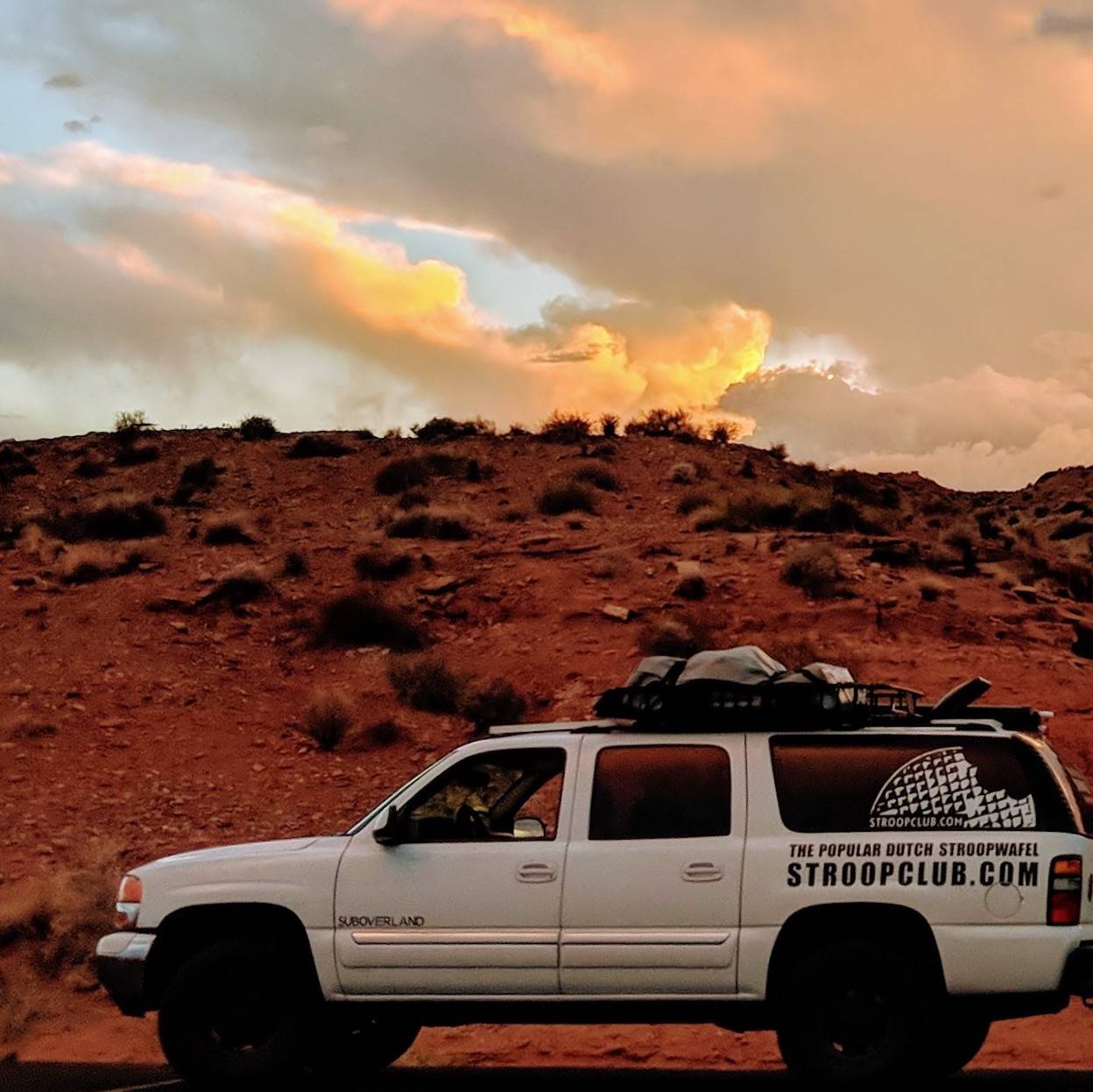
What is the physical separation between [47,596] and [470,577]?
7.61 metres

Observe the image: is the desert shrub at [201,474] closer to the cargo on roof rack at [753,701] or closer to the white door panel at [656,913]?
the cargo on roof rack at [753,701]

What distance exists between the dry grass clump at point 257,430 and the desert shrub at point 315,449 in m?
2.42

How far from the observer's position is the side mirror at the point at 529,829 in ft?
30.0

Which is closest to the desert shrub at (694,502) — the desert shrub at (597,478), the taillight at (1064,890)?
the desert shrub at (597,478)

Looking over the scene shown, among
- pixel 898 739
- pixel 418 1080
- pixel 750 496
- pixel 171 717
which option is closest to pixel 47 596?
pixel 171 717

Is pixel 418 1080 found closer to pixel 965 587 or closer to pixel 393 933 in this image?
pixel 393 933

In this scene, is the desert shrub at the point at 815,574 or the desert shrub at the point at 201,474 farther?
the desert shrub at the point at 201,474

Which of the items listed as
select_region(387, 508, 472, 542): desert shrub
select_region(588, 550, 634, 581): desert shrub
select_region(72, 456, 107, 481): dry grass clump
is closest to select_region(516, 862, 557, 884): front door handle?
select_region(588, 550, 634, 581): desert shrub

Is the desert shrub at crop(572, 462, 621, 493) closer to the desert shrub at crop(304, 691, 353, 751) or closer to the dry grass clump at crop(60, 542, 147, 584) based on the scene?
the dry grass clump at crop(60, 542, 147, 584)

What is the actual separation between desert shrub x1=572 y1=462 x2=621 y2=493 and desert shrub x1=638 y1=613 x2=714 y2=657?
12419 millimetres

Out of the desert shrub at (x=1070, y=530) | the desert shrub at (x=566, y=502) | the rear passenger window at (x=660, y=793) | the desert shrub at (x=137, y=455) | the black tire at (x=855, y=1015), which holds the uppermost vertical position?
the desert shrub at (x=137, y=455)

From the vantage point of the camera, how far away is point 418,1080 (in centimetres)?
1057

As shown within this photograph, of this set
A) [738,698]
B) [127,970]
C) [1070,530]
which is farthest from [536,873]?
[1070,530]

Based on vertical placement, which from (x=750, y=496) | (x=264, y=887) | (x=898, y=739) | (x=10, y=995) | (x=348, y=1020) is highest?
(x=750, y=496)
